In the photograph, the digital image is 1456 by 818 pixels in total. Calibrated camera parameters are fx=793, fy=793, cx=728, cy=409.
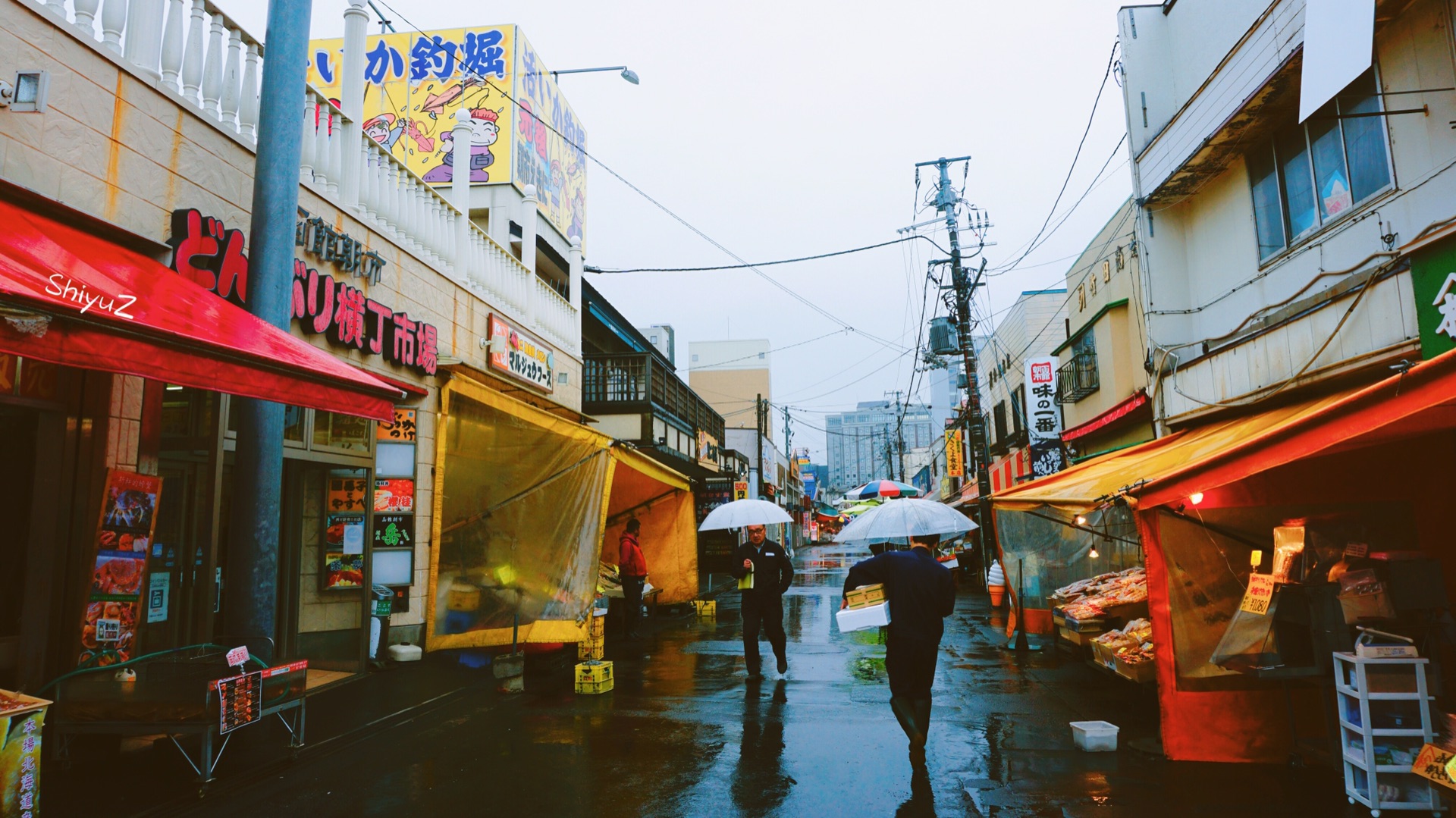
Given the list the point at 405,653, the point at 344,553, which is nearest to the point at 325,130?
the point at 344,553

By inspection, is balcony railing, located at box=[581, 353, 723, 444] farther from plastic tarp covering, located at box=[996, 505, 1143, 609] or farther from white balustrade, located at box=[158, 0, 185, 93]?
white balustrade, located at box=[158, 0, 185, 93]

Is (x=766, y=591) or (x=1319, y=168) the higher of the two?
(x=1319, y=168)

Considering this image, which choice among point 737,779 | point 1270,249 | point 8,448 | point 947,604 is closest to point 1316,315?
point 1270,249

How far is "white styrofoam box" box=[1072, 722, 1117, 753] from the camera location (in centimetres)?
637

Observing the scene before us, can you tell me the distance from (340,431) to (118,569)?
3281mm

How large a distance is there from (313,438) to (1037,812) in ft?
24.4

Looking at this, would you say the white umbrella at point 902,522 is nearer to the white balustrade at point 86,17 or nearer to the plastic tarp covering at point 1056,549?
the plastic tarp covering at point 1056,549

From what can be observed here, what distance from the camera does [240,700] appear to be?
511 cm

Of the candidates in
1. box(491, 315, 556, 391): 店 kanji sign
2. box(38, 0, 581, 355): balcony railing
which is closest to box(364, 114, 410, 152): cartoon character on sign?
box(38, 0, 581, 355): balcony railing

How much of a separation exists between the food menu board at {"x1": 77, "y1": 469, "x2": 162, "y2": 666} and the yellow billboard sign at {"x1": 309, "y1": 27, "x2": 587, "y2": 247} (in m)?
12.7

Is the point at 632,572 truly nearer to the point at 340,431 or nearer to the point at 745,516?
the point at 745,516

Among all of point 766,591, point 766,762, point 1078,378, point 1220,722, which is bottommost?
point 766,762

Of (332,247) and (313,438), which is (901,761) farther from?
(332,247)

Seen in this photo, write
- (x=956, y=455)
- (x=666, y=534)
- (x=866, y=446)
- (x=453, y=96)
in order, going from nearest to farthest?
(x=666, y=534), (x=453, y=96), (x=956, y=455), (x=866, y=446)
